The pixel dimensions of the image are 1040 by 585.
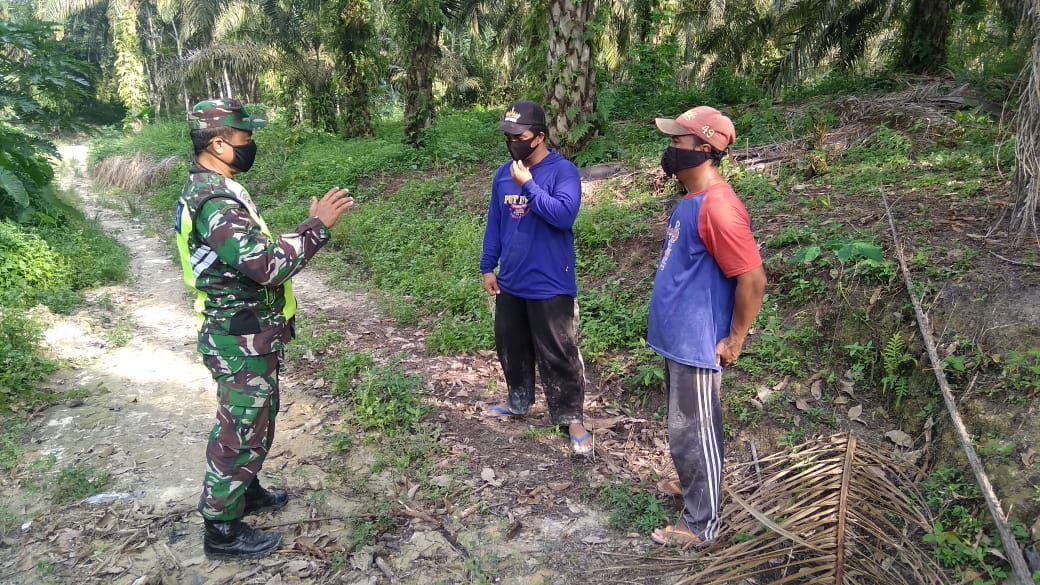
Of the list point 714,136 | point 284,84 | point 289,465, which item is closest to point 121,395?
point 289,465

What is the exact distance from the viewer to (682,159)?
112 inches

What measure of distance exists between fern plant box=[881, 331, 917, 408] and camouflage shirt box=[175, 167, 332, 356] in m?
3.25

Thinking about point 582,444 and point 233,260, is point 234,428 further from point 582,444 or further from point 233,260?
point 582,444

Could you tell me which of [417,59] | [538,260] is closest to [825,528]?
[538,260]

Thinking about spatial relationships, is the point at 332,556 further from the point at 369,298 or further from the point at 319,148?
the point at 319,148

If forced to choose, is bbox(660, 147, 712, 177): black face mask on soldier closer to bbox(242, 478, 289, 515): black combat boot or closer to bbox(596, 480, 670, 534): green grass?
bbox(596, 480, 670, 534): green grass

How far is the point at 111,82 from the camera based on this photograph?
3681 centimetres

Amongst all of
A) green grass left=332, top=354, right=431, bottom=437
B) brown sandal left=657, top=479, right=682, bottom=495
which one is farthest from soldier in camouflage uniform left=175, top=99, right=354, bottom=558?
brown sandal left=657, top=479, right=682, bottom=495

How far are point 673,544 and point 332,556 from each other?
170 centimetres

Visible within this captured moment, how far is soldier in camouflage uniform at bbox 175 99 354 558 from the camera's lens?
2832 millimetres

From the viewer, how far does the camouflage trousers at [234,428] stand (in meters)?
3.04

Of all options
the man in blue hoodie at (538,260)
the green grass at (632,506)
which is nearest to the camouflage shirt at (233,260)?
the man in blue hoodie at (538,260)

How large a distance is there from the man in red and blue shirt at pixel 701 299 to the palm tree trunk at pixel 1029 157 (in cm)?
247

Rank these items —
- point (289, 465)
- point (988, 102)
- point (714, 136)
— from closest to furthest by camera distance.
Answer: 1. point (714, 136)
2. point (289, 465)
3. point (988, 102)
